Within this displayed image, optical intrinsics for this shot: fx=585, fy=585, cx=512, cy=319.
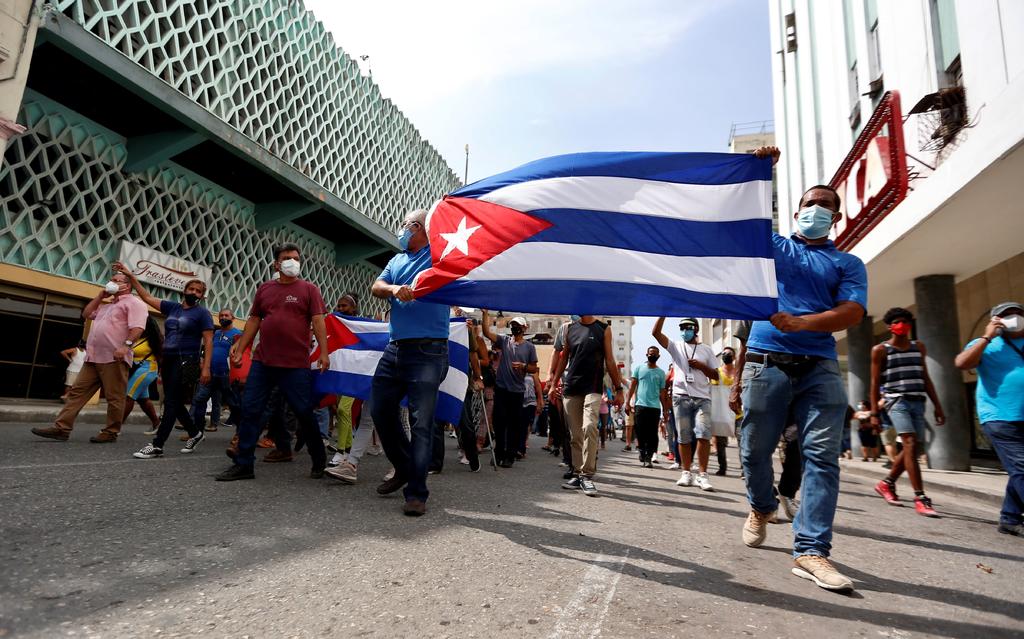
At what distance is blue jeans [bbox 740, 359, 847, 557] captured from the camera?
2.92 metres

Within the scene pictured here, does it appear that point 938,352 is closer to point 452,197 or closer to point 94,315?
point 452,197

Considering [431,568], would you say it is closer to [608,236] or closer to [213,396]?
[608,236]

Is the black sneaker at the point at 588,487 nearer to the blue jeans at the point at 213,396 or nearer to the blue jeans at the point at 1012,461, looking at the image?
the blue jeans at the point at 1012,461

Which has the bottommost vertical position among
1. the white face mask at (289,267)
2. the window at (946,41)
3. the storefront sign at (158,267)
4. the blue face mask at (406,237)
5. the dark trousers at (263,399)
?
the dark trousers at (263,399)

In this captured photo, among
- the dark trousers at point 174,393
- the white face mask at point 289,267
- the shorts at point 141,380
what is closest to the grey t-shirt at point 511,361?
the white face mask at point 289,267

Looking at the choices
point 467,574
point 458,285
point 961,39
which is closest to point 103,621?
point 467,574

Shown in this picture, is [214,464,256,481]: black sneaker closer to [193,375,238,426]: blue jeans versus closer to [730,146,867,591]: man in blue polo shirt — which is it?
[193,375,238,426]: blue jeans

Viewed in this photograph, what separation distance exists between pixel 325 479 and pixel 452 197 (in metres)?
2.75

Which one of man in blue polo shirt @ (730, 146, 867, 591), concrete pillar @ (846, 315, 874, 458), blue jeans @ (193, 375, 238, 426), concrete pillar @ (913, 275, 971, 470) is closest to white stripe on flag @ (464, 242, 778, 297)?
man in blue polo shirt @ (730, 146, 867, 591)

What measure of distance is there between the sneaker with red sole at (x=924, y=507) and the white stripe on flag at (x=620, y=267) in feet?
12.4

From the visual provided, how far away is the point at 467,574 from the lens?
2.60 m

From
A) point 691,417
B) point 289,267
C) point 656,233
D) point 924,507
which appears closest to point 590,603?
point 656,233

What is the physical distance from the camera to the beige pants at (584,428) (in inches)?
224

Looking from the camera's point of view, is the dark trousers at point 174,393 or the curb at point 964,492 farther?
the curb at point 964,492
